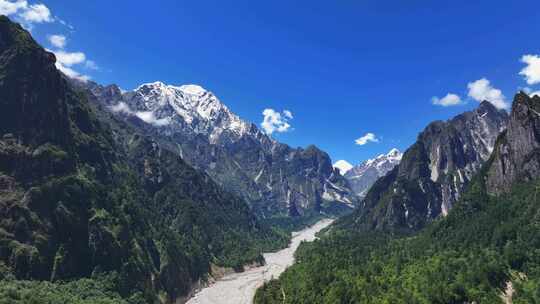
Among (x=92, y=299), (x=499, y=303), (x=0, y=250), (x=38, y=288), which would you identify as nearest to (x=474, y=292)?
(x=499, y=303)

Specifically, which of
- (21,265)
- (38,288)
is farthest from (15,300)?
(21,265)

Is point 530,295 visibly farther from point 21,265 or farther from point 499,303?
point 21,265

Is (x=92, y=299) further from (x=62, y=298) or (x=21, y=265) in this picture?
(x=21, y=265)

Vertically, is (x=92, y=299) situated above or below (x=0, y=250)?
below

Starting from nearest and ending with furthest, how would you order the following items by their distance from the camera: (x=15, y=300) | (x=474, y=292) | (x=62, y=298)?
(x=15, y=300), (x=62, y=298), (x=474, y=292)

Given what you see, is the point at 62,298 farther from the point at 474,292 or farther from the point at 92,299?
the point at 474,292

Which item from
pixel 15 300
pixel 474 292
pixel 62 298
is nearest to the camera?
pixel 15 300

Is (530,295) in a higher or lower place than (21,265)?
lower

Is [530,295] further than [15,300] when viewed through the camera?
Yes
